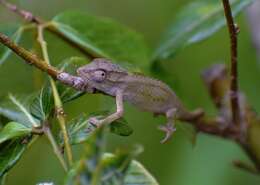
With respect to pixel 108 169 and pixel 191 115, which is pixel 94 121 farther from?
pixel 191 115

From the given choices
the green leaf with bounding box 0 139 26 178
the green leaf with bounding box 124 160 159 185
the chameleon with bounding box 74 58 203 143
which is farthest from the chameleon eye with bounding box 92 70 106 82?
the green leaf with bounding box 124 160 159 185

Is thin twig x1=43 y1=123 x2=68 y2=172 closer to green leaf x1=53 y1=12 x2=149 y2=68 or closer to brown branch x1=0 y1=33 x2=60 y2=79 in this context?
brown branch x1=0 y1=33 x2=60 y2=79

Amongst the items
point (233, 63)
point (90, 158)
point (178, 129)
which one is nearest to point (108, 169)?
point (90, 158)

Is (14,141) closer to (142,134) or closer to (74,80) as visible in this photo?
(74,80)

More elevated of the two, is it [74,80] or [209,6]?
[209,6]

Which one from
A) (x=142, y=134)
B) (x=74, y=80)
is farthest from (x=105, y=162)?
(x=142, y=134)

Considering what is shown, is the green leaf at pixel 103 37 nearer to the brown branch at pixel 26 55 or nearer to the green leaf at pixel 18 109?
the green leaf at pixel 18 109

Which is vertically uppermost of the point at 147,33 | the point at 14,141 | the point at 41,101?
the point at 147,33
